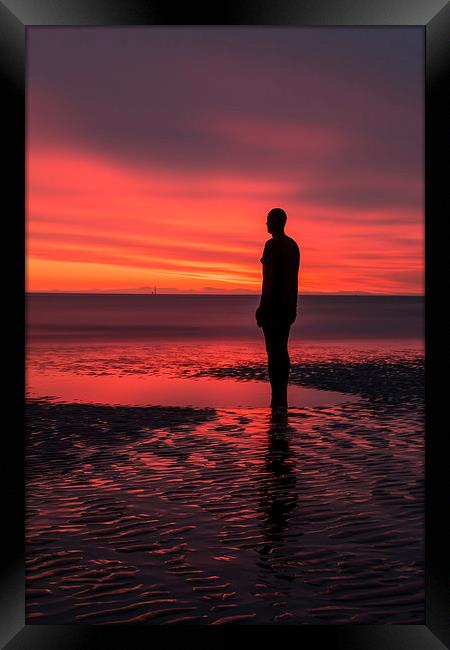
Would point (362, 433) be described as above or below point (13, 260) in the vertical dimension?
below

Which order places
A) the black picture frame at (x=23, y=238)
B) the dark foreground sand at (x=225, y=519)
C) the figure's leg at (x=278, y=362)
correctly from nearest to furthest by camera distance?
1. the black picture frame at (x=23, y=238)
2. the dark foreground sand at (x=225, y=519)
3. the figure's leg at (x=278, y=362)

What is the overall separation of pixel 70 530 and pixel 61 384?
9546mm

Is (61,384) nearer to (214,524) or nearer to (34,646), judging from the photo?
(214,524)

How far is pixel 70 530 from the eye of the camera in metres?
6.60

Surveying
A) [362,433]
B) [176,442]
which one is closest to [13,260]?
[176,442]

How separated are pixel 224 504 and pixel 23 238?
10.8 feet

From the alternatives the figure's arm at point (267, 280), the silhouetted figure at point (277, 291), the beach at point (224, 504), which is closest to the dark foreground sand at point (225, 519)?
the beach at point (224, 504)

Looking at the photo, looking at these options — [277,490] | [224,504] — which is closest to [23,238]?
[224,504]

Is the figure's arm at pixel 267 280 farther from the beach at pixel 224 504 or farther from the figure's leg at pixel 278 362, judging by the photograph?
the beach at pixel 224 504

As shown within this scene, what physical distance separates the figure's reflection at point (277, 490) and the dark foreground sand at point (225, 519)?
2 centimetres

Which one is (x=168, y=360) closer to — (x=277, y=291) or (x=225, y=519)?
(x=277, y=291)

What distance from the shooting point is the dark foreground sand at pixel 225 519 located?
5176mm

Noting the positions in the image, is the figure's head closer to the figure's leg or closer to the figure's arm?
the figure's arm

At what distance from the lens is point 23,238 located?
5023 mm
